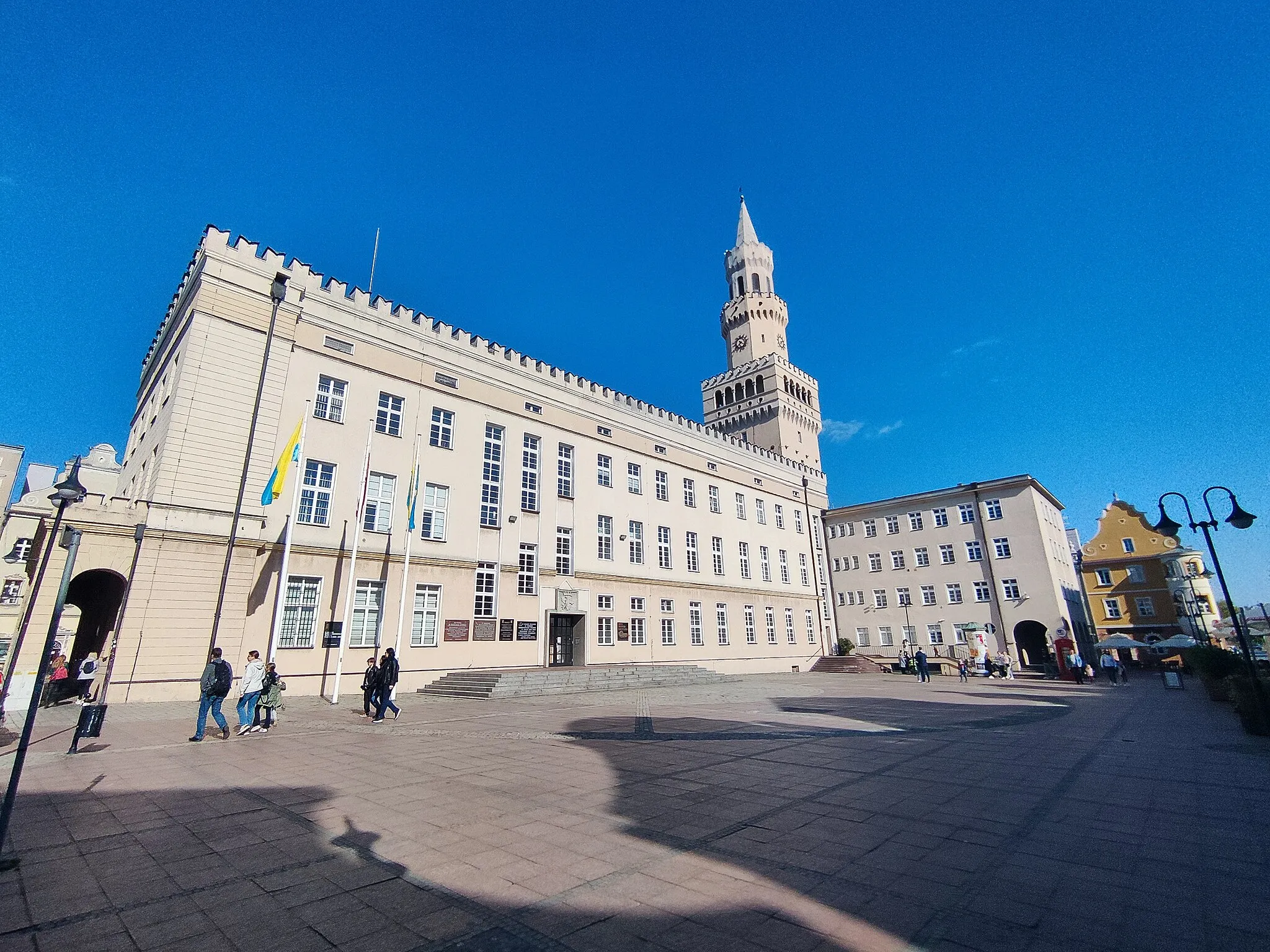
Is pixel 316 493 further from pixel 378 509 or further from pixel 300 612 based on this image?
pixel 300 612

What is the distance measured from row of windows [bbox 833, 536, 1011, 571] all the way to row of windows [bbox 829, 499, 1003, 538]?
169 centimetres

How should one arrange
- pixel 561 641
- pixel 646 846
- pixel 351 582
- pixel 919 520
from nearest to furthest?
pixel 646 846 → pixel 351 582 → pixel 561 641 → pixel 919 520

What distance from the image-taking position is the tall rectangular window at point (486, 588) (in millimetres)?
27650

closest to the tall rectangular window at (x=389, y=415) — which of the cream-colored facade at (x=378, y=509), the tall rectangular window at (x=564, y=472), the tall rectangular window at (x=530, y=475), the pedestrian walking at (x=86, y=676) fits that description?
the cream-colored facade at (x=378, y=509)

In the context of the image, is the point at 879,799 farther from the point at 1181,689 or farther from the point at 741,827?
the point at 1181,689

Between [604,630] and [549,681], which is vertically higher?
[604,630]

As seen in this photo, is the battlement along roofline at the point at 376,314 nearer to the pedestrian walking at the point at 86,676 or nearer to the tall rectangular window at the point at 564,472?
the tall rectangular window at the point at 564,472

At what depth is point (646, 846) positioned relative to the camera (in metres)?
5.48

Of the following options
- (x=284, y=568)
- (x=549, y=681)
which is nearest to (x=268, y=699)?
(x=284, y=568)

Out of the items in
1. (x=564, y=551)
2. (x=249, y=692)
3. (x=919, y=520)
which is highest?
(x=919, y=520)

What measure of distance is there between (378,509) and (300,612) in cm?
538

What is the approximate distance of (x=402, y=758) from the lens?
10.3m

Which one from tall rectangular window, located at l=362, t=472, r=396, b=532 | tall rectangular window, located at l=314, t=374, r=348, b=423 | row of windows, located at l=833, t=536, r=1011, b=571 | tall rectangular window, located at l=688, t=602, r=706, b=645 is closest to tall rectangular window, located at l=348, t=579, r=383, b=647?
tall rectangular window, located at l=362, t=472, r=396, b=532

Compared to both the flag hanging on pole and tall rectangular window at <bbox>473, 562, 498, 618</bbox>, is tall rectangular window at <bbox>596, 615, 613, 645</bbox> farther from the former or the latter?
the flag hanging on pole
